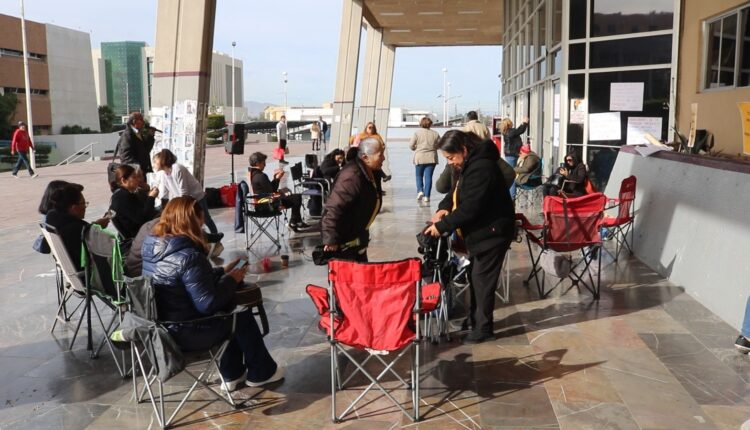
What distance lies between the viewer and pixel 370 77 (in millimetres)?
25516

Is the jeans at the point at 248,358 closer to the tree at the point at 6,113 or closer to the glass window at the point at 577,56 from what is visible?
the glass window at the point at 577,56

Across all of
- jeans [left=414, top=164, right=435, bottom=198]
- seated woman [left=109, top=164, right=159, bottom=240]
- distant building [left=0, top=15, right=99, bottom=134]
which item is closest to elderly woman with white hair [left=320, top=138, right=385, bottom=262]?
seated woman [left=109, top=164, right=159, bottom=240]

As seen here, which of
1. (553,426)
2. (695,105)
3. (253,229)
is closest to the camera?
(553,426)

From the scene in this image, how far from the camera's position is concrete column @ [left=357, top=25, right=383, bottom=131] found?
79.4ft

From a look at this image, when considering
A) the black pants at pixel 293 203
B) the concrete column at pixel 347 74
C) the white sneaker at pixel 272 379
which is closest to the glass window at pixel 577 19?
the black pants at pixel 293 203

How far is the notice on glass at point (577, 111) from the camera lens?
11.0 m

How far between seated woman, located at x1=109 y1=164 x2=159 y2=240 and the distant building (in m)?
55.6

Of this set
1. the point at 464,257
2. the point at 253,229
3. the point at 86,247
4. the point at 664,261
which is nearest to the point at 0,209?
the point at 253,229

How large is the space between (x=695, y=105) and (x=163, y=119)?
6.81 m

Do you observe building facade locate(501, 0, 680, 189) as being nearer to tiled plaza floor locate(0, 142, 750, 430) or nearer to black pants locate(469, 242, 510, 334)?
tiled plaza floor locate(0, 142, 750, 430)

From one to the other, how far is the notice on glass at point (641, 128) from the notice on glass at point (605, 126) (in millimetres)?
196

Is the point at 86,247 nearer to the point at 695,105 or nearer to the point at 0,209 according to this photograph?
A: the point at 695,105

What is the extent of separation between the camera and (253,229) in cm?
1009

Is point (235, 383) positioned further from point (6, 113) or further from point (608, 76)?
point (6, 113)
